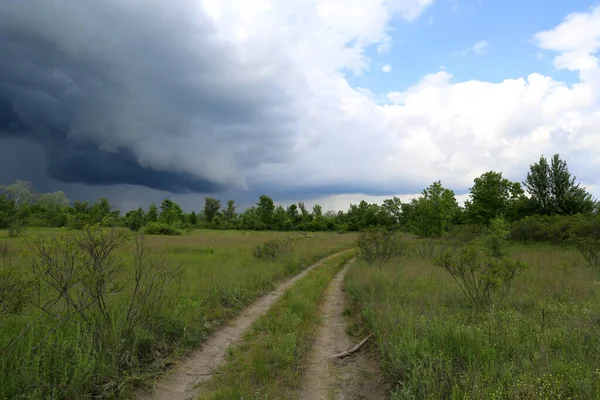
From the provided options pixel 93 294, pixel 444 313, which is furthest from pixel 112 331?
pixel 444 313

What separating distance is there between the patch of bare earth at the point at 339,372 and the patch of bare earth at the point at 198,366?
6.19ft

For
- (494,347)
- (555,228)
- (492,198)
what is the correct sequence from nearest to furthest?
(494,347)
(555,228)
(492,198)

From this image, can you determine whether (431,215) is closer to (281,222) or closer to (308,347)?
(308,347)

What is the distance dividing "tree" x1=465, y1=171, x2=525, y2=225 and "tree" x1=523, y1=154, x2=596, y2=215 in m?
4.37

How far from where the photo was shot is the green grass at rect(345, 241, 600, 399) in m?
3.77

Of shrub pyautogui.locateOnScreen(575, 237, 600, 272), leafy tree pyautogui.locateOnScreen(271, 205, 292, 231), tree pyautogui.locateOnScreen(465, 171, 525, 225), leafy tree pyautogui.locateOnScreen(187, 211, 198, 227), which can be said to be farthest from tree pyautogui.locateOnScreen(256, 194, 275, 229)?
shrub pyautogui.locateOnScreen(575, 237, 600, 272)

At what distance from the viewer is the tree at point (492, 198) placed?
45594 millimetres

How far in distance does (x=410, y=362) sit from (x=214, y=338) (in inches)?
184

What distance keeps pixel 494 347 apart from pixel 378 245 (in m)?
13.9

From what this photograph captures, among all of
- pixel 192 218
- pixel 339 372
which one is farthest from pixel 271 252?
pixel 192 218

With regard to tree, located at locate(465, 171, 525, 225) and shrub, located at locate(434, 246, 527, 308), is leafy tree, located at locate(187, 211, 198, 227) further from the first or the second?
shrub, located at locate(434, 246, 527, 308)

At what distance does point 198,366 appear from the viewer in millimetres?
5777

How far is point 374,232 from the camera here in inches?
786

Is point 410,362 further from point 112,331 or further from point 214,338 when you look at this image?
point 112,331
